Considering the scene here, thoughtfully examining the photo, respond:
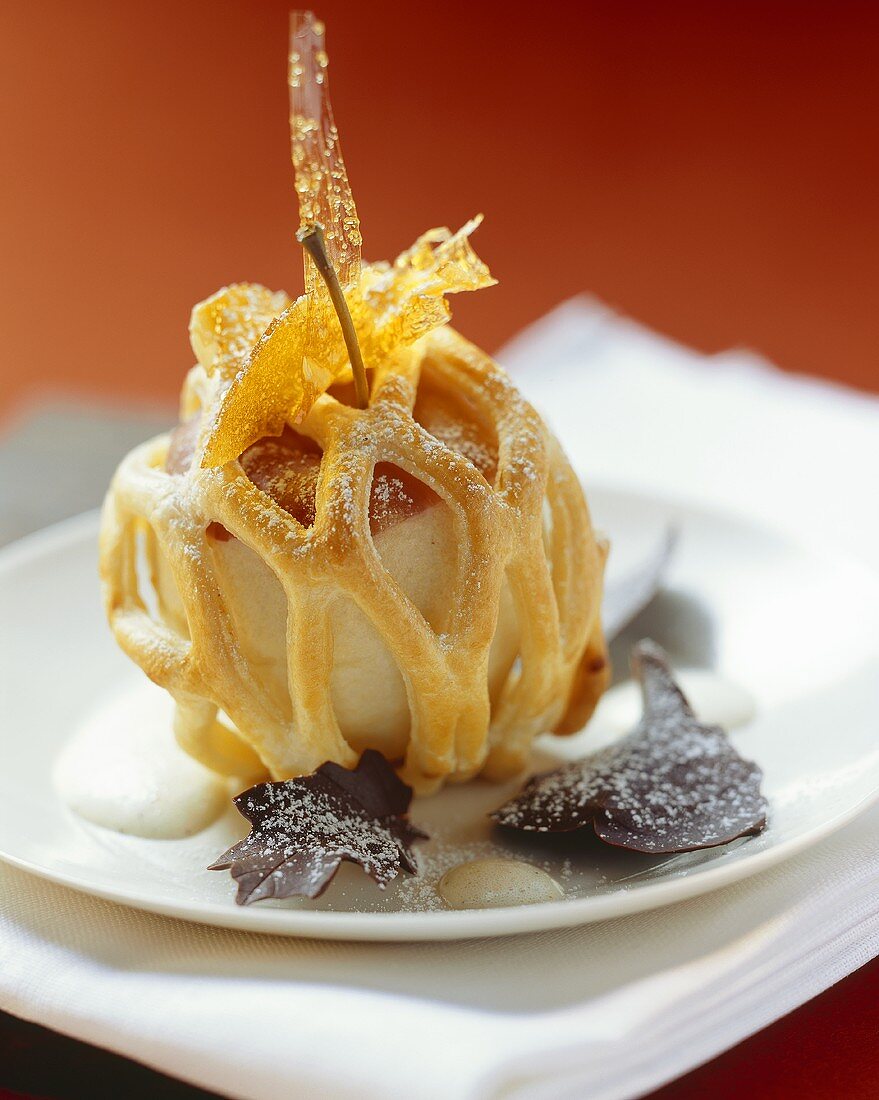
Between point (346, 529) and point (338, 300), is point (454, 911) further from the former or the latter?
point (338, 300)

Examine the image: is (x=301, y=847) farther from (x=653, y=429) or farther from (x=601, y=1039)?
(x=653, y=429)

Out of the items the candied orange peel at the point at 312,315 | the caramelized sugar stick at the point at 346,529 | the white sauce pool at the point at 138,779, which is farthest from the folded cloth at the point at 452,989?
the candied orange peel at the point at 312,315

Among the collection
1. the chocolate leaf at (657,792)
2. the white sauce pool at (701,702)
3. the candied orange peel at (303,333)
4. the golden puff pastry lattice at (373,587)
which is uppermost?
the candied orange peel at (303,333)

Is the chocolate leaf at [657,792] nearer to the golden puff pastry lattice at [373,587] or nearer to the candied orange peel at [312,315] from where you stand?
the golden puff pastry lattice at [373,587]

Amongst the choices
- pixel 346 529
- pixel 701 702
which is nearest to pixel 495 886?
pixel 346 529

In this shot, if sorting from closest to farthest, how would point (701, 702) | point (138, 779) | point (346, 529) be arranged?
point (346, 529) → point (138, 779) → point (701, 702)

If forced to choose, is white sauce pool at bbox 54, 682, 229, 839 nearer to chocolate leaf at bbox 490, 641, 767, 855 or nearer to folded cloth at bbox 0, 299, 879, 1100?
folded cloth at bbox 0, 299, 879, 1100

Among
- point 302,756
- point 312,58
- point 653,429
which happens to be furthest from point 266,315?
point 653,429
